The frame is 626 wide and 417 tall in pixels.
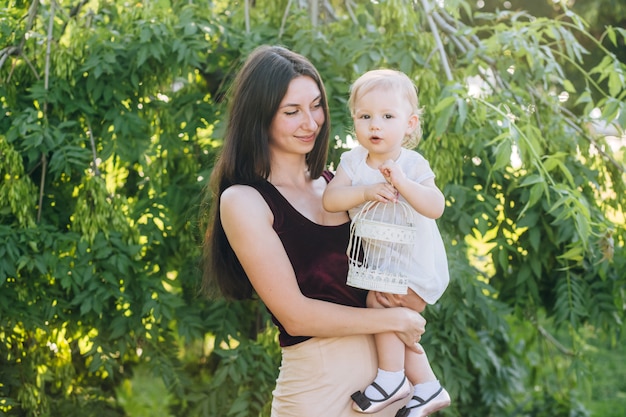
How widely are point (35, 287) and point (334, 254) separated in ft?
5.02

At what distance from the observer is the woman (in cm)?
230

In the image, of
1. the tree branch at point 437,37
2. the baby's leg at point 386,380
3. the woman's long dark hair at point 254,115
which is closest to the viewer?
the baby's leg at point 386,380

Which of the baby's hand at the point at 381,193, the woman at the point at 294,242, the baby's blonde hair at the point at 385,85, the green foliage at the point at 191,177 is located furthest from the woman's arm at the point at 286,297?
the green foliage at the point at 191,177

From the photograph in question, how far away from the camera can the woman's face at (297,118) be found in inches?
95.7

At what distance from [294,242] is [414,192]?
38cm

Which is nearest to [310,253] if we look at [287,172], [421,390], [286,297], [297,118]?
[286,297]

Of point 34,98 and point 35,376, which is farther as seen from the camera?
point 35,376

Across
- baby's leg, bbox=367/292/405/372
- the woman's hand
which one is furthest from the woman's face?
baby's leg, bbox=367/292/405/372

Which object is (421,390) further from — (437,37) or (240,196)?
(437,37)

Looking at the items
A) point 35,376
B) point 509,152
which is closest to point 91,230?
point 35,376

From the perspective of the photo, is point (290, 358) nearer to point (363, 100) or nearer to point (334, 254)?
point (334, 254)

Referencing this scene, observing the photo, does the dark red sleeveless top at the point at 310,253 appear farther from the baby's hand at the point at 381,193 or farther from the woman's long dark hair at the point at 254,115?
the baby's hand at the point at 381,193

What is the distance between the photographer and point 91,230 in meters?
3.22

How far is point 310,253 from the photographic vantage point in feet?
7.90
